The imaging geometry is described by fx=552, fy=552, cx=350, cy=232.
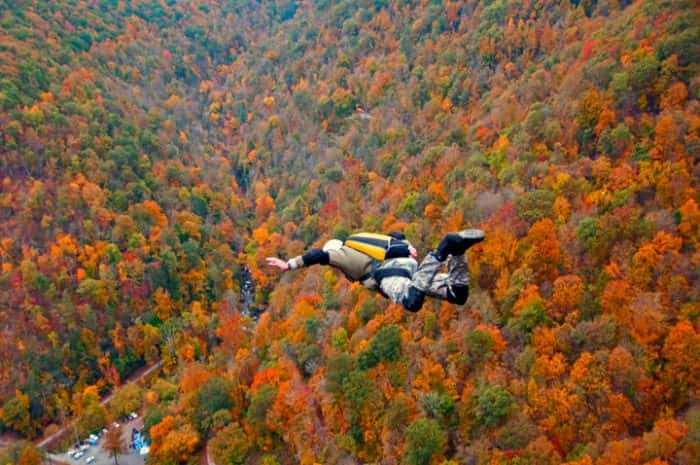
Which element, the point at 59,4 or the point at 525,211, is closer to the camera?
the point at 525,211

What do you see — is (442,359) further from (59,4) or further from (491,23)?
(59,4)

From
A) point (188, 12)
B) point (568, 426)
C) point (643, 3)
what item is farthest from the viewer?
point (188, 12)

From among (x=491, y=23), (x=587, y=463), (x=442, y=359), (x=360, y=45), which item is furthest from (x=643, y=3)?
(x=360, y=45)

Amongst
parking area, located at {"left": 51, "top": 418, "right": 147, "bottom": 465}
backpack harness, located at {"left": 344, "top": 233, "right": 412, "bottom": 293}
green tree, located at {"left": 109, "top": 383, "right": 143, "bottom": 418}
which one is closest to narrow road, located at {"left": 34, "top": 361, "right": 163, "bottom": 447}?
parking area, located at {"left": 51, "top": 418, "right": 147, "bottom": 465}

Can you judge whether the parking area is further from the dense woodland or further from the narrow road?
the narrow road

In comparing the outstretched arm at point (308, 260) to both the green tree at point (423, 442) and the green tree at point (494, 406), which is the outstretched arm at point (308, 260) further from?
the green tree at point (494, 406)

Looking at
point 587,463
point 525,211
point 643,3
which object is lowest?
point 587,463

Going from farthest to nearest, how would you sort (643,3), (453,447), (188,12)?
(188,12) < (643,3) < (453,447)
